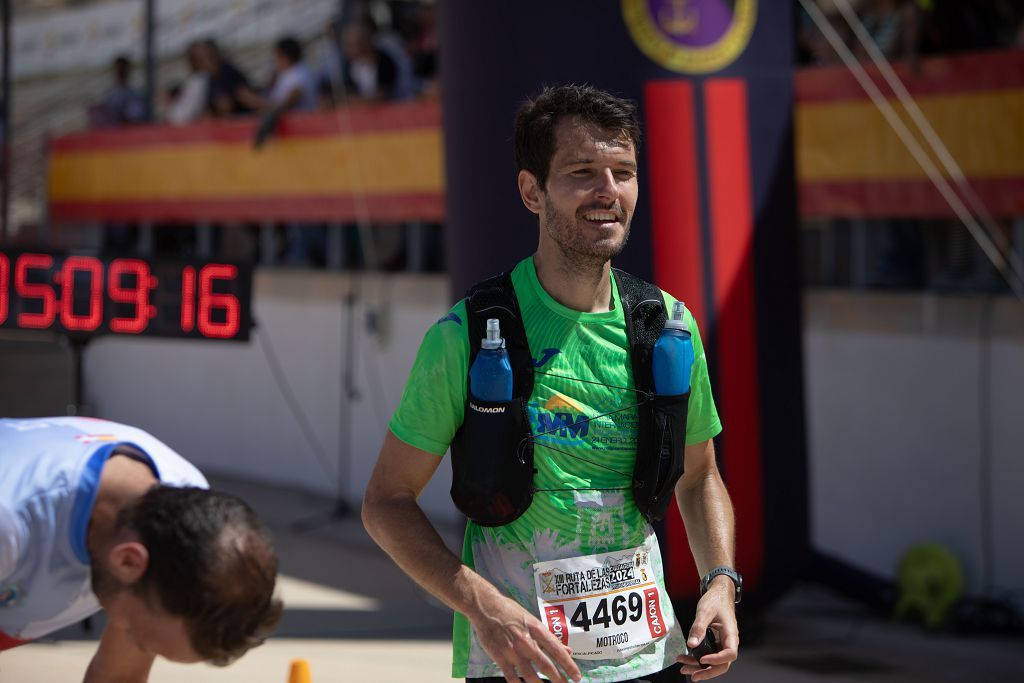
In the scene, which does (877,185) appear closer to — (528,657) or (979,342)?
(979,342)

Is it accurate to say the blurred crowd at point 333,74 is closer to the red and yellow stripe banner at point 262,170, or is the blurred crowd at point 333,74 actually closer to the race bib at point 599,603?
the red and yellow stripe banner at point 262,170

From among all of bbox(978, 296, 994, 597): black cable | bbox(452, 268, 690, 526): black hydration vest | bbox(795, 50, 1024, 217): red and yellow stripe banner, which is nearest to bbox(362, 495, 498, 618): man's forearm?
bbox(452, 268, 690, 526): black hydration vest

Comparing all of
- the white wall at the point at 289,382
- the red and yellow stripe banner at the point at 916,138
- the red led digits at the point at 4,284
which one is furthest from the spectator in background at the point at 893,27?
the red led digits at the point at 4,284

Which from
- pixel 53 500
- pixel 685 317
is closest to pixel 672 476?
pixel 685 317

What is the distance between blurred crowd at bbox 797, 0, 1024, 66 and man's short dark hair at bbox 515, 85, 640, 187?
5.36 metres

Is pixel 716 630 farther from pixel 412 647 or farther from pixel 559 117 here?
pixel 412 647

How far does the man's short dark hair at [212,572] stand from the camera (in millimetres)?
2084

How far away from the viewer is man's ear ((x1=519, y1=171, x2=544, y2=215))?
9.82 ft

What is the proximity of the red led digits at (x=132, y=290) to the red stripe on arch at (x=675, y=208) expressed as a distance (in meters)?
2.69

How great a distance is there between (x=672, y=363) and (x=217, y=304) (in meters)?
5.15

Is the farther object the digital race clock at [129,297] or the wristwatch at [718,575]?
the digital race clock at [129,297]

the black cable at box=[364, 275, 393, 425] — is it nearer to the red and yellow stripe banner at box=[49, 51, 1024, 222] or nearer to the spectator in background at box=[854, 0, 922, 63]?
the red and yellow stripe banner at box=[49, 51, 1024, 222]

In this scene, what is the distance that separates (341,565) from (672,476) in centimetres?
683

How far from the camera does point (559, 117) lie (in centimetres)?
295
